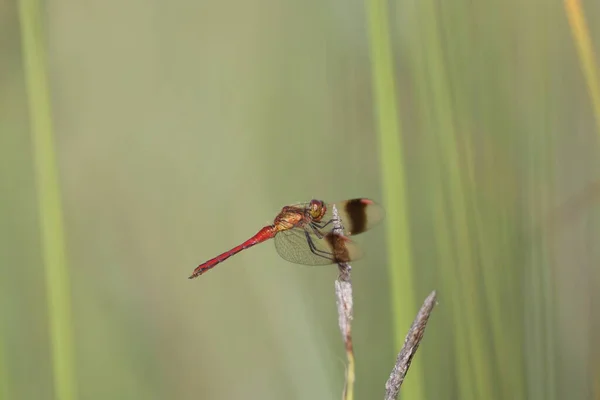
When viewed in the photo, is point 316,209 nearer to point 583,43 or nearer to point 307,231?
point 307,231

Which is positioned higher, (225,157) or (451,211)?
(225,157)

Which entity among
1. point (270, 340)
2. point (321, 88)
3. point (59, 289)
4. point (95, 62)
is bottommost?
point (270, 340)

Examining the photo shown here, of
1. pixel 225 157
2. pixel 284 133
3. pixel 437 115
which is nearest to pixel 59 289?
pixel 225 157

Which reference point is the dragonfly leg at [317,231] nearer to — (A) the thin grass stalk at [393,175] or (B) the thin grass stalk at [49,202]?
(A) the thin grass stalk at [393,175]

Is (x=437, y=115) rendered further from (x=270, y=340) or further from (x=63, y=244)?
(x=63, y=244)

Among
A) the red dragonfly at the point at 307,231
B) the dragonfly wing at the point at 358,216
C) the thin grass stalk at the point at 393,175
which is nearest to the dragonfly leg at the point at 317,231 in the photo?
the red dragonfly at the point at 307,231

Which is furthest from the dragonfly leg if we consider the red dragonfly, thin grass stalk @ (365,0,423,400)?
thin grass stalk @ (365,0,423,400)
